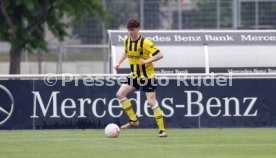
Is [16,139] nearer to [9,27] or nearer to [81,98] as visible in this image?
[81,98]

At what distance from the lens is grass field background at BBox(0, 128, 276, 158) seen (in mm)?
15773

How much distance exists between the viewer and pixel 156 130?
22203 mm

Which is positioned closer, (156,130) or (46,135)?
(46,135)

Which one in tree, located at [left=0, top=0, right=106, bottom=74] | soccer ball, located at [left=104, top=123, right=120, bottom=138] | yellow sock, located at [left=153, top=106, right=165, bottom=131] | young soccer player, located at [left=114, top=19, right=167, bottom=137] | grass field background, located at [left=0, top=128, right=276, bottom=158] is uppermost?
tree, located at [left=0, top=0, right=106, bottom=74]

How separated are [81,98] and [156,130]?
1.86m

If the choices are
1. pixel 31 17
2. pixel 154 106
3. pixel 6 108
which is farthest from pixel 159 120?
pixel 31 17

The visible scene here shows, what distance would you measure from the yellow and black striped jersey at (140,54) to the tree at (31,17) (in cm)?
1300

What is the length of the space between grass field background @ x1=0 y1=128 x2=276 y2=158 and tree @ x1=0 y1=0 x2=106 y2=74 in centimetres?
1114

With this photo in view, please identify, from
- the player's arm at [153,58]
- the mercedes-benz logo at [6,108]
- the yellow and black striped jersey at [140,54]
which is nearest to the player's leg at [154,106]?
the yellow and black striped jersey at [140,54]

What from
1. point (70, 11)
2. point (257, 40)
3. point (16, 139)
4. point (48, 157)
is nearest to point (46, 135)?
point (16, 139)

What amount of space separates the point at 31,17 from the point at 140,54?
14836 millimetres

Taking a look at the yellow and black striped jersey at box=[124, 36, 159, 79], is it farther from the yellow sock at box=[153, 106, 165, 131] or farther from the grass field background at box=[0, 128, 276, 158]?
the grass field background at box=[0, 128, 276, 158]

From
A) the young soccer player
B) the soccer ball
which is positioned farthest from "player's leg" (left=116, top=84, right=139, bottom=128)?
the soccer ball

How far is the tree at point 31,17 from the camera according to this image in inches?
1299
